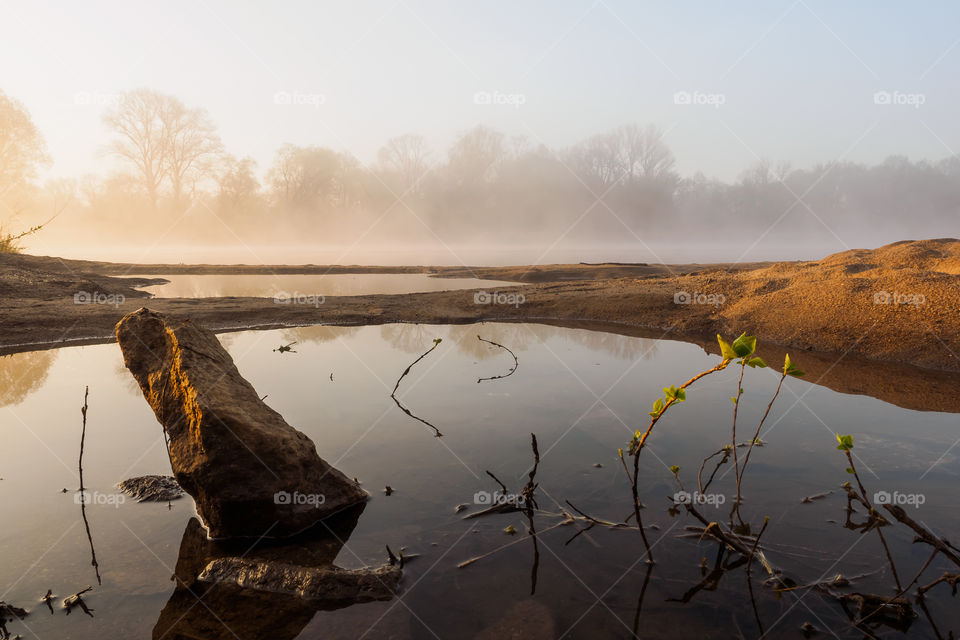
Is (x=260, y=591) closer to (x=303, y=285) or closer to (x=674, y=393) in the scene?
(x=674, y=393)

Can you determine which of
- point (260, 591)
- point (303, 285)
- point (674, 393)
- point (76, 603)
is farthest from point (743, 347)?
point (303, 285)

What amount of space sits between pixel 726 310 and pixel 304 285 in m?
17.9

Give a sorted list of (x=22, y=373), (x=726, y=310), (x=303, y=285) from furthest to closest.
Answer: (x=303, y=285) → (x=726, y=310) → (x=22, y=373)

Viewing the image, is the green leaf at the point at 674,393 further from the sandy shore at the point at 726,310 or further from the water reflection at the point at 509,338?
the water reflection at the point at 509,338

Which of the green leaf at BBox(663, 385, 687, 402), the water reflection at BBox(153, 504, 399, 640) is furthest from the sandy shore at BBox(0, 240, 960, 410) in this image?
the water reflection at BBox(153, 504, 399, 640)

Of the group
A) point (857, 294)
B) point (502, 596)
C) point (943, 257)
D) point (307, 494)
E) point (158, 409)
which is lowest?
point (502, 596)

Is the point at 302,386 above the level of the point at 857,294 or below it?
below

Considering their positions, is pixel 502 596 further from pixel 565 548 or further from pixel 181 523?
pixel 181 523

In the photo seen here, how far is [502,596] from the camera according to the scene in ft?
10.5

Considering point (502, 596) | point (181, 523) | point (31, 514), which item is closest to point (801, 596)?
point (502, 596)

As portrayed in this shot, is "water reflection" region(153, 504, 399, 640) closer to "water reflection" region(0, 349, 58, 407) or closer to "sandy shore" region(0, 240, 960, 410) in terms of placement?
"water reflection" region(0, 349, 58, 407)

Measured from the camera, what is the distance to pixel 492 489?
4.57m

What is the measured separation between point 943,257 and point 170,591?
18.2 metres

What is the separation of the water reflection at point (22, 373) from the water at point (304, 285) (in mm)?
7870
